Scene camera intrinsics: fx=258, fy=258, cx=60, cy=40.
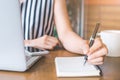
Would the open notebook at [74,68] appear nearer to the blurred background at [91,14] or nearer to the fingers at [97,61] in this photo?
the fingers at [97,61]

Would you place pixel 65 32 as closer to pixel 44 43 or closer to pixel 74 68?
pixel 44 43

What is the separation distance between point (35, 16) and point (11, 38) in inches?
33.2

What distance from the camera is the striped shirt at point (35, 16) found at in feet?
5.20

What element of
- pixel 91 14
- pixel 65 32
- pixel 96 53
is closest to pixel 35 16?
pixel 65 32

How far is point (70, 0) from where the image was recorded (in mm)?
3246

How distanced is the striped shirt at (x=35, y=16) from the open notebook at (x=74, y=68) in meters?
0.68

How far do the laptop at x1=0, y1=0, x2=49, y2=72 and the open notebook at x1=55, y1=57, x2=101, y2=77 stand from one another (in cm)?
12

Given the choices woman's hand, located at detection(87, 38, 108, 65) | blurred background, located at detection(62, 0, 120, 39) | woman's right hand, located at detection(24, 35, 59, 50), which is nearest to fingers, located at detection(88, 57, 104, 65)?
woman's hand, located at detection(87, 38, 108, 65)

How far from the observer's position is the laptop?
0.74 metres

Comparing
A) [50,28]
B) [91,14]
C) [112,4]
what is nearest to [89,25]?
[91,14]

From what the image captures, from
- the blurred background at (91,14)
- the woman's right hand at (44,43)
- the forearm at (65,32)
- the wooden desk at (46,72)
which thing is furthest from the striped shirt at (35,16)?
the blurred background at (91,14)

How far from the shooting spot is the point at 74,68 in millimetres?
863

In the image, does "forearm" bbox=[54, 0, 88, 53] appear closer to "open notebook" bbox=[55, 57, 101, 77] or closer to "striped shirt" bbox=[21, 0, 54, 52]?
"striped shirt" bbox=[21, 0, 54, 52]

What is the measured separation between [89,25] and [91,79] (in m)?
2.71
